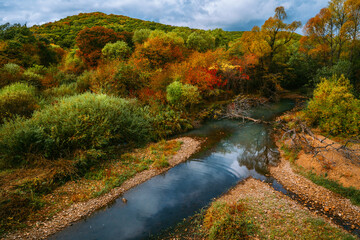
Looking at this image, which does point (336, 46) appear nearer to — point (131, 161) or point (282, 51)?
point (282, 51)

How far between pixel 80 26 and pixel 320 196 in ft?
144

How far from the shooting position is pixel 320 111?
41.6 feet

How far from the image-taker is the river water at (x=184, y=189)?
21.0ft

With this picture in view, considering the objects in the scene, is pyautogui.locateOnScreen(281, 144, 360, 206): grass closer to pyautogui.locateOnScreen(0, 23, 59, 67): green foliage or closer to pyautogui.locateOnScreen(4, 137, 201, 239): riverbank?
pyautogui.locateOnScreen(4, 137, 201, 239): riverbank

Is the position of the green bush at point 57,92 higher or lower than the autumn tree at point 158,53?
lower

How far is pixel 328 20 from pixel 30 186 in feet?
85.8

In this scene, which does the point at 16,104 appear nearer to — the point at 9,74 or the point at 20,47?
the point at 9,74

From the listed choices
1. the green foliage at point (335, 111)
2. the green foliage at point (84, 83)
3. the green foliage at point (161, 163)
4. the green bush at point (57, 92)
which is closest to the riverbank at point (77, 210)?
the green foliage at point (161, 163)

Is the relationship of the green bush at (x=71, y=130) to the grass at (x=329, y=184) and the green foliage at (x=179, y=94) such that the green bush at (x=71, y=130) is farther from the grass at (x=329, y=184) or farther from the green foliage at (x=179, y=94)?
the grass at (x=329, y=184)

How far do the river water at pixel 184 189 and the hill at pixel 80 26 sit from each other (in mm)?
25615

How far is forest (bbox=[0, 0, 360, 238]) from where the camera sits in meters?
8.66

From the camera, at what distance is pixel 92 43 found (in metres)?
22.3

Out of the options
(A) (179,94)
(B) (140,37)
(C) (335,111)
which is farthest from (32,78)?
(C) (335,111)

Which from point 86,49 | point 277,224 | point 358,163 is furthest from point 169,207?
point 86,49
